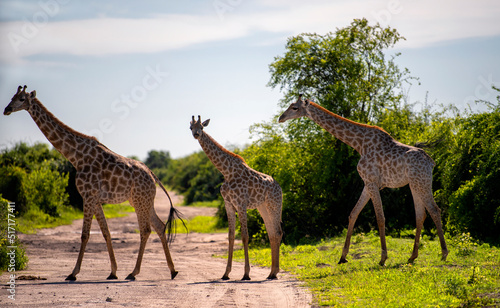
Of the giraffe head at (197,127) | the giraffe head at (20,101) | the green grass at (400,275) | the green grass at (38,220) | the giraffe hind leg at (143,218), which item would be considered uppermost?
the giraffe head at (20,101)

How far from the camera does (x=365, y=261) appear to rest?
12.3 m

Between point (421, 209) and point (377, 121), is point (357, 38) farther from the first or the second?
point (421, 209)

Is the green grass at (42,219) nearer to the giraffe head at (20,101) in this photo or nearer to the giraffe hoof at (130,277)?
the giraffe head at (20,101)

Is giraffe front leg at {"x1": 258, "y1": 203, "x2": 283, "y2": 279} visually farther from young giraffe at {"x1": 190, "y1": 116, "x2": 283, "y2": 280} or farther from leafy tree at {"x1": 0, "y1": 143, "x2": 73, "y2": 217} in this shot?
leafy tree at {"x1": 0, "y1": 143, "x2": 73, "y2": 217}

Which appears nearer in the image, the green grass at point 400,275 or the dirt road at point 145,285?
the green grass at point 400,275

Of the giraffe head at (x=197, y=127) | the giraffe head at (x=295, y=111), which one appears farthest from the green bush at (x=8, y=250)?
the giraffe head at (x=295, y=111)

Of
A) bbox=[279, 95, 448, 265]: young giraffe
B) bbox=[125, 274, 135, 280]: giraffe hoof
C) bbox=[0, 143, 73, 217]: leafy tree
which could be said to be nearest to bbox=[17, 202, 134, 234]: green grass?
bbox=[0, 143, 73, 217]: leafy tree

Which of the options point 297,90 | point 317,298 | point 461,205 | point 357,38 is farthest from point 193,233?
point 317,298

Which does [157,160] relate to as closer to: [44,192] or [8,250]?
[44,192]

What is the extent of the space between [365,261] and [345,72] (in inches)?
359

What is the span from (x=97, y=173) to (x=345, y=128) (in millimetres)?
5709

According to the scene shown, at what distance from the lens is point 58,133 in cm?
→ 1169

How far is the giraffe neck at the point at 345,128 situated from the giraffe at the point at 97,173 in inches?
160

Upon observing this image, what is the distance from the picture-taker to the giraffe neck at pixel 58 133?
1166 centimetres
